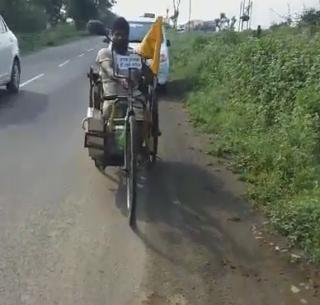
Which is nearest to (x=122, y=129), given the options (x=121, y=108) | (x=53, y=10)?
(x=121, y=108)

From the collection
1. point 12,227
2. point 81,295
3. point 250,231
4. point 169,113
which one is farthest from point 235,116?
point 81,295

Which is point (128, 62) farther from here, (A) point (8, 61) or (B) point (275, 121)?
(A) point (8, 61)

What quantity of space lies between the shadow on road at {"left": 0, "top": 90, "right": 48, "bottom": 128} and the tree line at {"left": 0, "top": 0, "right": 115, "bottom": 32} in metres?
17.5

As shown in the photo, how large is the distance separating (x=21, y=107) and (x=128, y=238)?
765 centimetres

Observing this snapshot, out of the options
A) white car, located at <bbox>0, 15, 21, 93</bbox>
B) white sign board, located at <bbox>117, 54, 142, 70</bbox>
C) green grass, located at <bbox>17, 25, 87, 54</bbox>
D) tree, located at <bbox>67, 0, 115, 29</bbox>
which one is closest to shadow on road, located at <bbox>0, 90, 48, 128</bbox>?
white car, located at <bbox>0, 15, 21, 93</bbox>

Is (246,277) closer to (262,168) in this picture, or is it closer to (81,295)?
(81,295)

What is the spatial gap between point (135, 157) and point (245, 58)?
672cm

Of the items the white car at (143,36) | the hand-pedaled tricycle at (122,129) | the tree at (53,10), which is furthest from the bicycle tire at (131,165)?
the tree at (53,10)

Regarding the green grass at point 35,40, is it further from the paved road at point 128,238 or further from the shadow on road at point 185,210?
the shadow on road at point 185,210

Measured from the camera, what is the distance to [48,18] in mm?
72188

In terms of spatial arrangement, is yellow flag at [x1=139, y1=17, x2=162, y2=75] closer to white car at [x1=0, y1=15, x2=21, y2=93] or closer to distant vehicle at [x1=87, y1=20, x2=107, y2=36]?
distant vehicle at [x1=87, y1=20, x2=107, y2=36]

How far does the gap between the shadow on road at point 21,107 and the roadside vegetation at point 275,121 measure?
286cm

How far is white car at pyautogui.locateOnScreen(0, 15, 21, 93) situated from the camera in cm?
1335

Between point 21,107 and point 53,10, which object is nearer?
point 21,107
